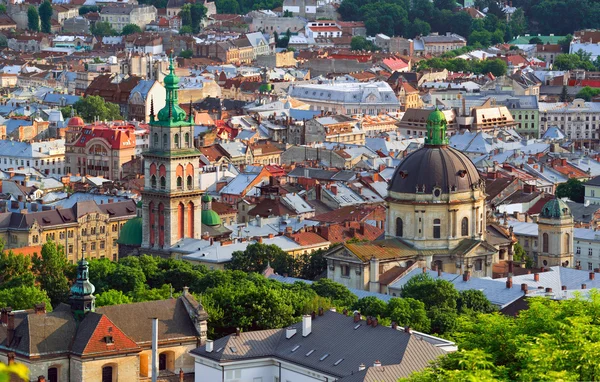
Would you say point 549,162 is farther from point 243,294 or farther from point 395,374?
point 395,374

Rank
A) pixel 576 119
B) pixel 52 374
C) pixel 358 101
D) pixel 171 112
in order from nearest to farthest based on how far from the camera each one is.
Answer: pixel 52 374 < pixel 171 112 < pixel 576 119 < pixel 358 101

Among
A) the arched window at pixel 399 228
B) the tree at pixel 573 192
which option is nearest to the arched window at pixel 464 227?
the arched window at pixel 399 228

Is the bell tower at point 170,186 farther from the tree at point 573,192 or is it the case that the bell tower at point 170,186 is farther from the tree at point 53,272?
the tree at point 573,192

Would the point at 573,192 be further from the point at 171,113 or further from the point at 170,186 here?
the point at 170,186

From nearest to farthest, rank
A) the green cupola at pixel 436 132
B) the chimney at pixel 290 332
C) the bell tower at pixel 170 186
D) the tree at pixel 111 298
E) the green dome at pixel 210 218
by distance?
the chimney at pixel 290 332, the tree at pixel 111 298, the green cupola at pixel 436 132, the bell tower at pixel 170 186, the green dome at pixel 210 218

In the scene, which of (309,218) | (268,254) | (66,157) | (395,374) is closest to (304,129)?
(66,157)

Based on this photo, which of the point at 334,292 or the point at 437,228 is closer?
the point at 334,292

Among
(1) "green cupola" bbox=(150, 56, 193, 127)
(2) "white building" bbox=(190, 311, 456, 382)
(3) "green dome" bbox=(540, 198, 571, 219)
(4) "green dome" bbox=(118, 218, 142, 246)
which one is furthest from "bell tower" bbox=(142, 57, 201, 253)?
(2) "white building" bbox=(190, 311, 456, 382)

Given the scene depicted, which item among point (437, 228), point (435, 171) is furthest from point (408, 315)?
point (435, 171)
